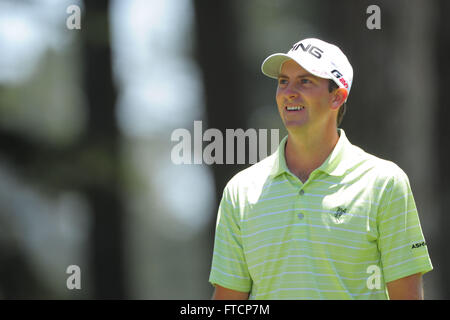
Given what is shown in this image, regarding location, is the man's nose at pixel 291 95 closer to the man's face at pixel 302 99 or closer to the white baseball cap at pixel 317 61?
the man's face at pixel 302 99

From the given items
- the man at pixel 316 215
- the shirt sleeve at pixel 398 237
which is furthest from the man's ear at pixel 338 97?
the shirt sleeve at pixel 398 237

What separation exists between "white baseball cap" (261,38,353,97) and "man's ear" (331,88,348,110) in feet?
0.08

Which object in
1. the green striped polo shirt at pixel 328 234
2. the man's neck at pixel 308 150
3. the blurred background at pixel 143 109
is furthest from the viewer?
the blurred background at pixel 143 109

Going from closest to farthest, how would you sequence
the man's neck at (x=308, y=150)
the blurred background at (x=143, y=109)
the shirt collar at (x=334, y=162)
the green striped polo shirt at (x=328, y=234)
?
1. the green striped polo shirt at (x=328, y=234)
2. the shirt collar at (x=334, y=162)
3. the man's neck at (x=308, y=150)
4. the blurred background at (x=143, y=109)

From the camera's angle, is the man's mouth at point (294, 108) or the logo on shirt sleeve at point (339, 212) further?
the man's mouth at point (294, 108)

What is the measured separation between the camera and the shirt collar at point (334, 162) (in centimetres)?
416

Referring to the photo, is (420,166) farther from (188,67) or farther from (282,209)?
(188,67)

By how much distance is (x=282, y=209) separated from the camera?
4137 mm

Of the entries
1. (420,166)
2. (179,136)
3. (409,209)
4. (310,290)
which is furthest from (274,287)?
(179,136)

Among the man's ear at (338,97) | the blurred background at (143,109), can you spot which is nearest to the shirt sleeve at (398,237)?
the man's ear at (338,97)

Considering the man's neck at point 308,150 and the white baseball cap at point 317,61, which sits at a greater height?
the white baseball cap at point 317,61

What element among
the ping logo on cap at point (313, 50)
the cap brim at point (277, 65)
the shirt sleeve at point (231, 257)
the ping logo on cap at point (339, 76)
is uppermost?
the ping logo on cap at point (313, 50)

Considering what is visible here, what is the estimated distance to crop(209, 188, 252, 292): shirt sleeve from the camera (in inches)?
167
